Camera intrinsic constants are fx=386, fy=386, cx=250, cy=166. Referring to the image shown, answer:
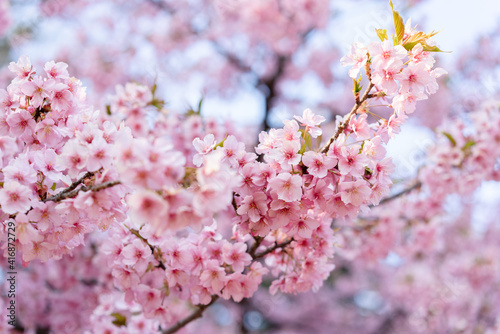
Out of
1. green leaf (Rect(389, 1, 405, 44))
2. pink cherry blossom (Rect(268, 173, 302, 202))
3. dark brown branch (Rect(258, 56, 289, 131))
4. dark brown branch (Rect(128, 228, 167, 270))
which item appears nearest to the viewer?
pink cherry blossom (Rect(268, 173, 302, 202))

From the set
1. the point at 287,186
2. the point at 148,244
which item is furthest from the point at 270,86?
the point at 287,186

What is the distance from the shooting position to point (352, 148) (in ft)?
4.87

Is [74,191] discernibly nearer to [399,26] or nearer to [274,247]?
[274,247]

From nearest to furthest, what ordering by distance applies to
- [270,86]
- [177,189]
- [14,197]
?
[177,189]
[14,197]
[270,86]

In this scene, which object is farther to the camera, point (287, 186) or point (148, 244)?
point (148, 244)

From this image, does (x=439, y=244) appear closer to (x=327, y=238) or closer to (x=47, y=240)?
(x=327, y=238)

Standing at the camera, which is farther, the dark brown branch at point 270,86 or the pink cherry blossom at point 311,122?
the dark brown branch at point 270,86

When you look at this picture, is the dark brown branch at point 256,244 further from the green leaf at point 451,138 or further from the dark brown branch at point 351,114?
the green leaf at point 451,138

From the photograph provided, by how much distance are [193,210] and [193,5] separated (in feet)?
24.6

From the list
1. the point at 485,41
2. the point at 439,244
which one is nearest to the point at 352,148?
the point at 439,244

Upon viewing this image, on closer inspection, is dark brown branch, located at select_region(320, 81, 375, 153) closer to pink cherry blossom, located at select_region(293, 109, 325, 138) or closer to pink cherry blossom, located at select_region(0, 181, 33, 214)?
pink cherry blossom, located at select_region(293, 109, 325, 138)

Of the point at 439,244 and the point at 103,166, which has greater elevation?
the point at 439,244

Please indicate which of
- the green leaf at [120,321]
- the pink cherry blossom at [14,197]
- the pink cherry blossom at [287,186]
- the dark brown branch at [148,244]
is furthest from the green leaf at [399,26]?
the green leaf at [120,321]

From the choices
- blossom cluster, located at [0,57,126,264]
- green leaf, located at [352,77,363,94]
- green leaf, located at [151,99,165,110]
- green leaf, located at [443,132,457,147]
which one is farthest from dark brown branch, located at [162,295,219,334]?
green leaf, located at [443,132,457,147]
